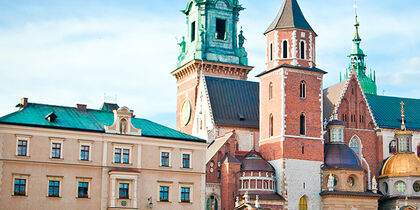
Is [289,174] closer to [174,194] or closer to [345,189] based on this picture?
[345,189]

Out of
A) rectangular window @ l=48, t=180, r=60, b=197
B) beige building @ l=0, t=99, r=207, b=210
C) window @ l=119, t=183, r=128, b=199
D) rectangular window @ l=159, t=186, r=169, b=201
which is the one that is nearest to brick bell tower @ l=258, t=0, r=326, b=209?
beige building @ l=0, t=99, r=207, b=210

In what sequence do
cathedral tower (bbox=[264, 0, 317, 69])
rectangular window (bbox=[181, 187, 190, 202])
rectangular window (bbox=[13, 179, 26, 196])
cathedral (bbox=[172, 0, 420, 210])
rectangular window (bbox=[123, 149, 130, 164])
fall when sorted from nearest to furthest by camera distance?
rectangular window (bbox=[13, 179, 26, 196]) < rectangular window (bbox=[123, 149, 130, 164]) < rectangular window (bbox=[181, 187, 190, 202]) < cathedral (bbox=[172, 0, 420, 210]) < cathedral tower (bbox=[264, 0, 317, 69])

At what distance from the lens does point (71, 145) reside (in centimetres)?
6181

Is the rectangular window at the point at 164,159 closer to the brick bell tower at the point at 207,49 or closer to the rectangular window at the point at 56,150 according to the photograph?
the rectangular window at the point at 56,150

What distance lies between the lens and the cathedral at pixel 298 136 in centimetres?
7412

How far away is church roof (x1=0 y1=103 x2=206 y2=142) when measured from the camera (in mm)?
61156

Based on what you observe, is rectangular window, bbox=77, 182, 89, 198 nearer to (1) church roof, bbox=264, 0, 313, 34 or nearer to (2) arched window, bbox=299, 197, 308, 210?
(2) arched window, bbox=299, 197, 308, 210

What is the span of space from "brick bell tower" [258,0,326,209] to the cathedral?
100 mm

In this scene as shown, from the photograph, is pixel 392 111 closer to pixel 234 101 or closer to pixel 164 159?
pixel 234 101

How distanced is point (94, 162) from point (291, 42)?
26.0 meters

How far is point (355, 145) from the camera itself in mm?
83625

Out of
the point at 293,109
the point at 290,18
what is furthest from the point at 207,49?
the point at 293,109

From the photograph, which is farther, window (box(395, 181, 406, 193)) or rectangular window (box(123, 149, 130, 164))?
window (box(395, 181, 406, 193))

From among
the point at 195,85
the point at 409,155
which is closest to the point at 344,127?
the point at 409,155
